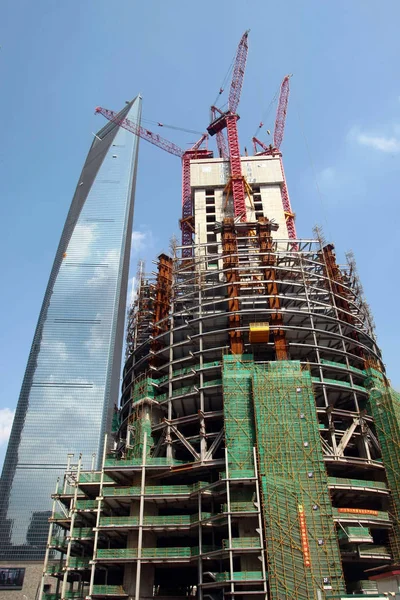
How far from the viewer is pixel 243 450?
163ft

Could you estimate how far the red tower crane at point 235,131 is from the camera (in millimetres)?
92000

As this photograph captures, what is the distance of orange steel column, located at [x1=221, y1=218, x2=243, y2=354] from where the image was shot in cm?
5947

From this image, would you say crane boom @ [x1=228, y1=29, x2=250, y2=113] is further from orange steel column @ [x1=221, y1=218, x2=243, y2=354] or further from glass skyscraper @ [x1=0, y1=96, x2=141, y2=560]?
glass skyscraper @ [x1=0, y1=96, x2=141, y2=560]

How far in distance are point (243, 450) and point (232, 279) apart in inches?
926

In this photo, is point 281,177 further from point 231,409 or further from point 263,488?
point 263,488

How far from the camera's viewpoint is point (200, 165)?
101m

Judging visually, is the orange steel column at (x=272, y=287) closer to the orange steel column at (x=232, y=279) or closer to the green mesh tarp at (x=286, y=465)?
the orange steel column at (x=232, y=279)

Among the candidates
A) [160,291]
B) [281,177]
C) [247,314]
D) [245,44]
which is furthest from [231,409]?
[245,44]

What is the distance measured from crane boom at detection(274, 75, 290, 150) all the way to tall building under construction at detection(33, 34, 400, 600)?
6086cm

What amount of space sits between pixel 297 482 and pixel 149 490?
50.4ft

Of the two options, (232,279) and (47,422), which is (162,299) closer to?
(232,279)

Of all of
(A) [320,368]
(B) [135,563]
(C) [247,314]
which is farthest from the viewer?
(C) [247,314]

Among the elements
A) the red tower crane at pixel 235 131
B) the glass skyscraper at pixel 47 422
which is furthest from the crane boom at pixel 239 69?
the glass skyscraper at pixel 47 422

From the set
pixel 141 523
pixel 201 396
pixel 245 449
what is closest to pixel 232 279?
pixel 201 396
